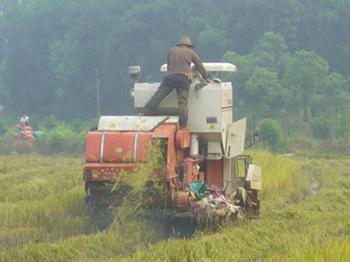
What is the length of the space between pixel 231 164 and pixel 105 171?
2.53 metres

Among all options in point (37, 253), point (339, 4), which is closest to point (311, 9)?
point (339, 4)

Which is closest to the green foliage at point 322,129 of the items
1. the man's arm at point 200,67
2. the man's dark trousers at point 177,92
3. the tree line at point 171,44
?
the tree line at point 171,44

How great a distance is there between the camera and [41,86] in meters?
56.4

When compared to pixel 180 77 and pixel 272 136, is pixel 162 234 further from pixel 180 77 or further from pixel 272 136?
pixel 272 136

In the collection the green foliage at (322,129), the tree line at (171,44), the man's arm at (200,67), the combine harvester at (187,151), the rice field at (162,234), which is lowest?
the rice field at (162,234)

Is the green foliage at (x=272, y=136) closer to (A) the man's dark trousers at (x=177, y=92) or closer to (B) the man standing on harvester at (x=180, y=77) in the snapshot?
(B) the man standing on harvester at (x=180, y=77)

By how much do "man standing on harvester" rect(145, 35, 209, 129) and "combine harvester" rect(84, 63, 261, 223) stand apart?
0.49 feet

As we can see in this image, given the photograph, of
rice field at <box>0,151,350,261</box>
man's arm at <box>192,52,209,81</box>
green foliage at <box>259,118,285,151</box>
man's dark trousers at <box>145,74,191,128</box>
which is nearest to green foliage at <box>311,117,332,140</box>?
green foliage at <box>259,118,285,151</box>

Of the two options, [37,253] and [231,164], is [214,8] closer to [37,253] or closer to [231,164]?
[231,164]

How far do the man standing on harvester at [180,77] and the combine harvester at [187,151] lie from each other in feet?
0.49

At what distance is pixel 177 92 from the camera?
31.5 ft

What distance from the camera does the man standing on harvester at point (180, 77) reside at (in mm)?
9453

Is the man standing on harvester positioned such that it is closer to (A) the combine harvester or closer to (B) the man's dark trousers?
(B) the man's dark trousers

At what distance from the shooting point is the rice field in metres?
6.86
